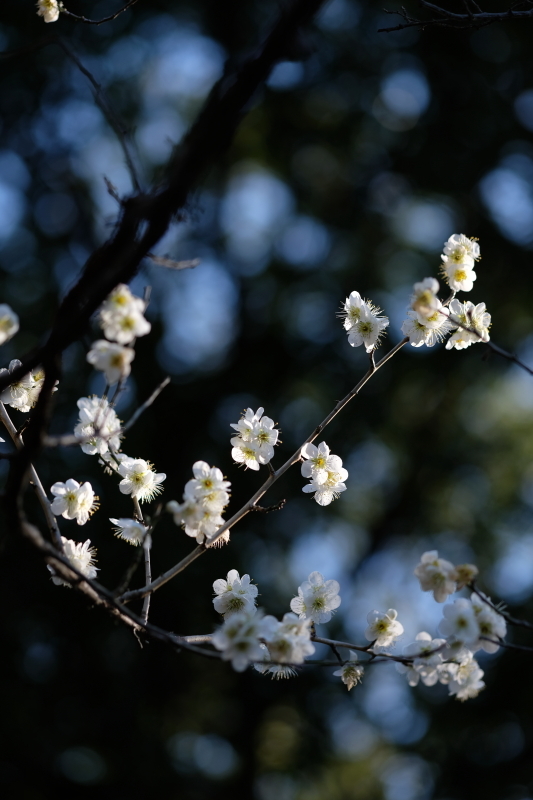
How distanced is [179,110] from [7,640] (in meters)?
5.15

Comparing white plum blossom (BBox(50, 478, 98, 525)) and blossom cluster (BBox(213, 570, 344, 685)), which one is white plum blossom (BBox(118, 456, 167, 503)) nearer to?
white plum blossom (BBox(50, 478, 98, 525))

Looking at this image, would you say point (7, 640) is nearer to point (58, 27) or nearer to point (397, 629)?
Answer: point (397, 629)

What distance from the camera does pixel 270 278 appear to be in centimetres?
687

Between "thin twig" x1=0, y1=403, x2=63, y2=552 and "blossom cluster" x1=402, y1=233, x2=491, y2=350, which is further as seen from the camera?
"blossom cluster" x1=402, y1=233, x2=491, y2=350

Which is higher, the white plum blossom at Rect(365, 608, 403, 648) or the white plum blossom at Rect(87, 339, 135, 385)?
the white plum blossom at Rect(87, 339, 135, 385)

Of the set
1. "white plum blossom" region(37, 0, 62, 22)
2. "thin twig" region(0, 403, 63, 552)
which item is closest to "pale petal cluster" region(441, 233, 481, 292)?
"thin twig" region(0, 403, 63, 552)

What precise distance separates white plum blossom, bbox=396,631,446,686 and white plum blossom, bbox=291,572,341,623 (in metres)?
0.24

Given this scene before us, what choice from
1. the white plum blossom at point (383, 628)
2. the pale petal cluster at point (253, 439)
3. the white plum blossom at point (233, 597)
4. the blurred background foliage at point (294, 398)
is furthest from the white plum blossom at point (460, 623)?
the blurred background foliage at point (294, 398)

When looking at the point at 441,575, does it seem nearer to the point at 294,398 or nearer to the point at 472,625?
the point at 472,625

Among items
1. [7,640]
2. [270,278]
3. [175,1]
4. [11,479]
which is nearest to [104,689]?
[7,640]

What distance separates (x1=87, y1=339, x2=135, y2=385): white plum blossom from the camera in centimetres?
121

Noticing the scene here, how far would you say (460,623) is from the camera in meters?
1.38

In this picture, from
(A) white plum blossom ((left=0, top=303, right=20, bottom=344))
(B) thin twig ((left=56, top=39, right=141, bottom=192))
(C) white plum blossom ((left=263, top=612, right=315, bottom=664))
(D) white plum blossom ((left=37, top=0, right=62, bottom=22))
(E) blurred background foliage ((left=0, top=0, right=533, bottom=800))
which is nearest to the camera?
(B) thin twig ((left=56, top=39, right=141, bottom=192))

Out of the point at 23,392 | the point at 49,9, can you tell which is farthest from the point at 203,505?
the point at 49,9
